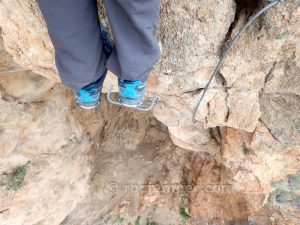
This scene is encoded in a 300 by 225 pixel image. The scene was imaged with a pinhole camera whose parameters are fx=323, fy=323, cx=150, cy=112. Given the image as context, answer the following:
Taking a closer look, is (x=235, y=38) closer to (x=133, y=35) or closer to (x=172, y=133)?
(x=133, y=35)

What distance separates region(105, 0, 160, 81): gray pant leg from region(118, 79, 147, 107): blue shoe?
0.62 ft

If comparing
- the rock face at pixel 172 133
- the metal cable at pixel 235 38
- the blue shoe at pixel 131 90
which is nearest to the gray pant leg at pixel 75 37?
the blue shoe at pixel 131 90

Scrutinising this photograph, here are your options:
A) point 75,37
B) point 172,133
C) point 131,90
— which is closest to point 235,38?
point 131,90

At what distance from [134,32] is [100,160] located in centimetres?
350

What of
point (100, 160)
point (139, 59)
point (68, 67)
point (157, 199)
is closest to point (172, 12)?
point (139, 59)

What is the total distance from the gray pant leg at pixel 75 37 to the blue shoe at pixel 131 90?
20cm

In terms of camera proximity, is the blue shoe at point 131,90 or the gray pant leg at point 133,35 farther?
the blue shoe at point 131,90

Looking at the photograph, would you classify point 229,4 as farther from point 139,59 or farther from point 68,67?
point 68,67

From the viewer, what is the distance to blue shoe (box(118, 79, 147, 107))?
5.85 feet

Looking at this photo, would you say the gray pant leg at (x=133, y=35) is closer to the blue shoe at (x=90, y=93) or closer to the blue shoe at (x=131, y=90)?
the blue shoe at (x=131, y=90)

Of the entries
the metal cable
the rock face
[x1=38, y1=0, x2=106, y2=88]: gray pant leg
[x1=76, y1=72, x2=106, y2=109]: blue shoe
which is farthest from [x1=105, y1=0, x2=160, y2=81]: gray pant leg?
the metal cable

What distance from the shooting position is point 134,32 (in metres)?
1.34

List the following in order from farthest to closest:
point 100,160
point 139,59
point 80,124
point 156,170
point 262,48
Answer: point 156,170 → point 100,160 → point 80,124 → point 262,48 → point 139,59

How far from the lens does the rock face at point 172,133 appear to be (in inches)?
80.0
